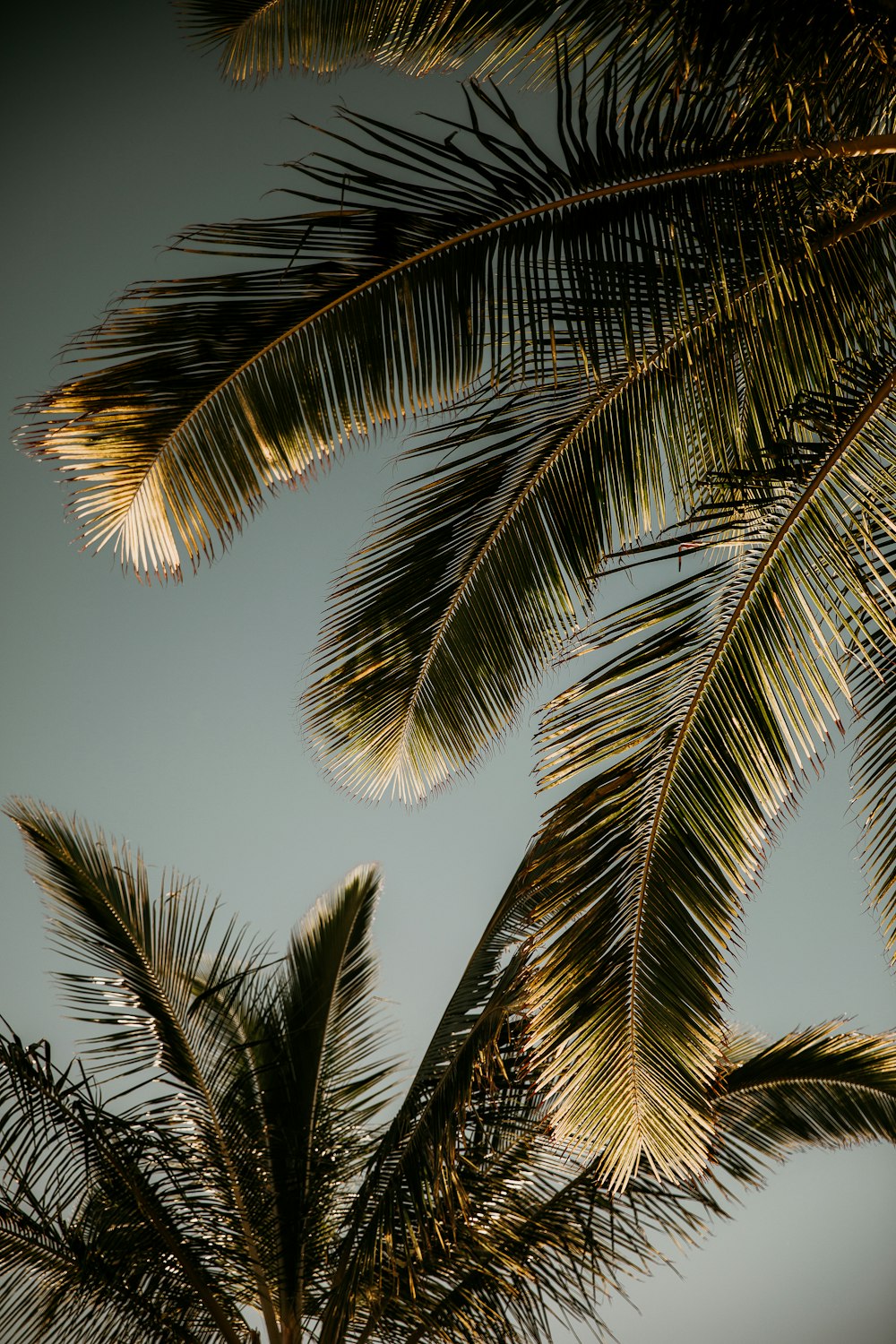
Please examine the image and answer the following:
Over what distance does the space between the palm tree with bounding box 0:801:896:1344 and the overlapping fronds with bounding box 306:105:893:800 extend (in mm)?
1104

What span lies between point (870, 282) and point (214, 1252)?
17.0ft

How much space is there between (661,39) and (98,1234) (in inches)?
211

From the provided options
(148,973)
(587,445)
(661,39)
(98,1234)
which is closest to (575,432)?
(587,445)

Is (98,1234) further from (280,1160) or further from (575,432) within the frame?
(575,432)

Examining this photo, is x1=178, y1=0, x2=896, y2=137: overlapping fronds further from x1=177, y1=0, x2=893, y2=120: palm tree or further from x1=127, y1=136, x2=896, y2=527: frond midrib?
x1=127, y1=136, x2=896, y2=527: frond midrib

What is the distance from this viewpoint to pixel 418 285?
117 inches

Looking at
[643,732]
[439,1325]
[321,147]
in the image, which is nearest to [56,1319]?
A: [439,1325]

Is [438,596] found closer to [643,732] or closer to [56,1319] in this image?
[643,732]

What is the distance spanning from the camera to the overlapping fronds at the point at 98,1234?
492cm

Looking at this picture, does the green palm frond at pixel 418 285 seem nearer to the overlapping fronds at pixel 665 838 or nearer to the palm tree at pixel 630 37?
the palm tree at pixel 630 37

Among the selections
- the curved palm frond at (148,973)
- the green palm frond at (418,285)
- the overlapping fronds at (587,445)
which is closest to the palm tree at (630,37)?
the green palm frond at (418,285)

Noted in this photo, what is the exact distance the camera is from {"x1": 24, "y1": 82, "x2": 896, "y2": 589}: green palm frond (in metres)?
2.87

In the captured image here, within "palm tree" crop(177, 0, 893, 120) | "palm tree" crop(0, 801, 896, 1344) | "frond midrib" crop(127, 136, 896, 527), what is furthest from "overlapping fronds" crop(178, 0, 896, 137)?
"palm tree" crop(0, 801, 896, 1344)

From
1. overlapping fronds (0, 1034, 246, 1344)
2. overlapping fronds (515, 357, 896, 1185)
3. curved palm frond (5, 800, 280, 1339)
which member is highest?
overlapping fronds (515, 357, 896, 1185)
